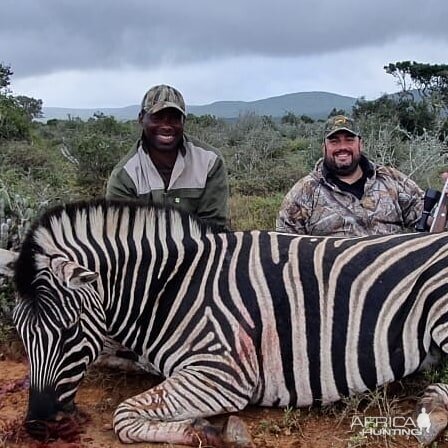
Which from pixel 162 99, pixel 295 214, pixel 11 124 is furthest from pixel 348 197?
pixel 11 124

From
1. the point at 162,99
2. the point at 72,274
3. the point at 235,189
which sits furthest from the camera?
the point at 235,189

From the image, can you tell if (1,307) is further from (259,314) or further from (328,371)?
(328,371)

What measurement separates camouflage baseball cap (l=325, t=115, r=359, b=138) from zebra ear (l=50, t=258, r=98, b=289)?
2.46 meters

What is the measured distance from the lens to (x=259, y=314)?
10.6 ft

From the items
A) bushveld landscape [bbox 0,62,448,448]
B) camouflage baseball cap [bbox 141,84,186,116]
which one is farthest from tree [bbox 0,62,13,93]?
camouflage baseball cap [bbox 141,84,186,116]

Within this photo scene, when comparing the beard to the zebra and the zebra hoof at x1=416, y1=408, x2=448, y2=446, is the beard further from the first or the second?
the zebra hoof at x1=416, y1=408, x2=448, y2=446

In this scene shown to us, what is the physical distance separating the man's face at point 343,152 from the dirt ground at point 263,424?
1.92m

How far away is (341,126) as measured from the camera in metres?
4.80

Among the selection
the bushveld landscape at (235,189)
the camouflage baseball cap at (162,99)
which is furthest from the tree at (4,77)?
the camouflage baseball cap at (162,99)

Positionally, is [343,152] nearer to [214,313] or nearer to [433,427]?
[214,313]

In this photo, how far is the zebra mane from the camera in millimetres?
3020

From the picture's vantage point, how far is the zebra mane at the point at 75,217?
3020mm

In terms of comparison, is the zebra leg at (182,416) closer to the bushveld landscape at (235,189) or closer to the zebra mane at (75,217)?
the bushveld landscape at (235,189)

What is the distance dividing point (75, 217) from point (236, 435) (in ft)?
4.30
